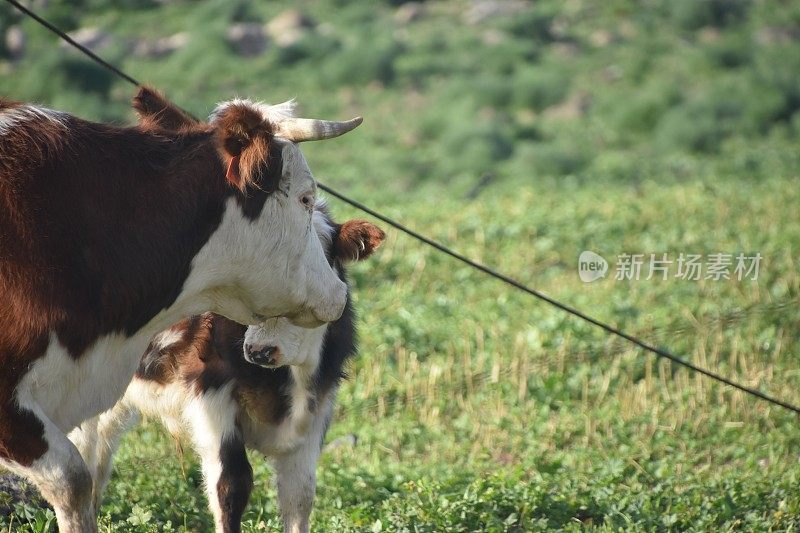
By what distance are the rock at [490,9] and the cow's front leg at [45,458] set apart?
31173 millimetres

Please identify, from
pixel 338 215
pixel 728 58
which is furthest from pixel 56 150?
pixel 728 58

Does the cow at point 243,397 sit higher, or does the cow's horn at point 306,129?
the cow's horn at point 306,129

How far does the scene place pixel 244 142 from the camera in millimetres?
4090

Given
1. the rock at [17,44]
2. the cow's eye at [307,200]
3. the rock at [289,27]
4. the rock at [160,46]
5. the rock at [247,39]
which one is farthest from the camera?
the rock at [289,27]

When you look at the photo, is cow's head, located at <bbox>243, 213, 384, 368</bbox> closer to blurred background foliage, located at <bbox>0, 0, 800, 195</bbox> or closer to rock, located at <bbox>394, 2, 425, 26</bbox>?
blurred background foliage, located at <bbox>0, 0, 800, 195</bbox>

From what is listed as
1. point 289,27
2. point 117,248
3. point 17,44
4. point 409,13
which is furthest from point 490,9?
point 117,248

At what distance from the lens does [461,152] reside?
23.3m

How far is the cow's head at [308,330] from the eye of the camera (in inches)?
193

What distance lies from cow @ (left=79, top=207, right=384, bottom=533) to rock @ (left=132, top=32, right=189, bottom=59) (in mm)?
24508

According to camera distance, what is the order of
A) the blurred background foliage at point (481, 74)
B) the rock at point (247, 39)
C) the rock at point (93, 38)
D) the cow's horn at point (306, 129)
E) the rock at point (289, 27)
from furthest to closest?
the rock at point (289, 27)
the rock at point (247, 39)
the rock at point (93, 38)
the blurred background foliage at point (481, 74)
the cow's horn at point (306, 129)

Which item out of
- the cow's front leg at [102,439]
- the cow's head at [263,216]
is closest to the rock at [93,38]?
the cow's front leg at [102,439]

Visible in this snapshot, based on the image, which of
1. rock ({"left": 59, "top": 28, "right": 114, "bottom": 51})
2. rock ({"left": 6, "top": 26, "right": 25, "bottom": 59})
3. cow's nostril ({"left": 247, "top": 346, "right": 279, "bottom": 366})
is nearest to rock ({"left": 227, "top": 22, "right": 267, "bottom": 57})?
rock ({"left": 59, "top": 28, "right": 114, "bottom": 51})

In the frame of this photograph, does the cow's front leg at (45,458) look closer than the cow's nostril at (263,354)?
Yes

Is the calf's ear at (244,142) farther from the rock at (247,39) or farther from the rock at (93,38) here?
the rock at (247,39)
